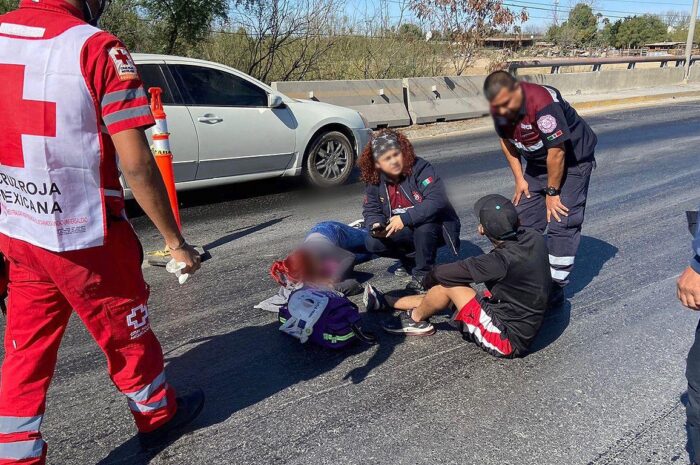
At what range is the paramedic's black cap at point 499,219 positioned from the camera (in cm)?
342

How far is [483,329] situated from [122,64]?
95.5 inches

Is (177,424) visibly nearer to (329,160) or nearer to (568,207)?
(568,207)

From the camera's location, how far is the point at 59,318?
2.42 metres

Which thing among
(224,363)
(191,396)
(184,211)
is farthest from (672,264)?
(184,211)

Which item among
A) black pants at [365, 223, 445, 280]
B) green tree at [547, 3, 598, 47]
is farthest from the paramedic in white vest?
black pants at [365, 223, 445, 280]

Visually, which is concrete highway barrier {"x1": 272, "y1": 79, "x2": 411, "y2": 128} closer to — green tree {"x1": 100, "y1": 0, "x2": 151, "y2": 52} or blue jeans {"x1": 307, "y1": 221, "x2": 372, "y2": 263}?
green tree {"x1": 100, "y1": 0, "x2": 151, "y2": 52}

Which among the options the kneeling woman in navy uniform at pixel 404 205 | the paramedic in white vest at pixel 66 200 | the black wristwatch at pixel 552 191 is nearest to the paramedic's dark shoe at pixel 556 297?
the black wristwatch at pixel 552 191

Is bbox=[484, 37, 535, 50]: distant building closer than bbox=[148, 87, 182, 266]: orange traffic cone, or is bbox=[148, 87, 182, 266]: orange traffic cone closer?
bbox=[484, 37, 535, 50]: distant building

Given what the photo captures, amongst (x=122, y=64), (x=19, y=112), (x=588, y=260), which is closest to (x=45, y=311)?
(x=19, y=112)

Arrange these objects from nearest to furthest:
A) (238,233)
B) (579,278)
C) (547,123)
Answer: (547,123) → (579,278) → (238,233)

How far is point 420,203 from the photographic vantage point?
14.7ft

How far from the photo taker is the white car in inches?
267

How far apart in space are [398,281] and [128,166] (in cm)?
303

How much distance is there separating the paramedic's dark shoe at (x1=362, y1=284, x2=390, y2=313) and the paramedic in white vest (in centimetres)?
191
